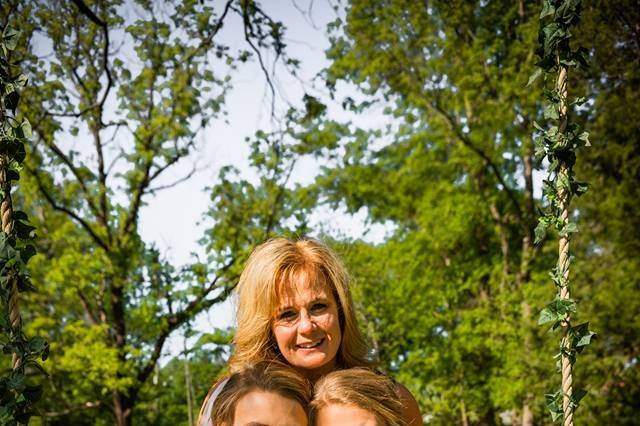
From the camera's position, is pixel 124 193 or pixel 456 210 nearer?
pixel 124 193

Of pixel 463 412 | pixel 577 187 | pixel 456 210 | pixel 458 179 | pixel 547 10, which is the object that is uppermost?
pixel 458 179

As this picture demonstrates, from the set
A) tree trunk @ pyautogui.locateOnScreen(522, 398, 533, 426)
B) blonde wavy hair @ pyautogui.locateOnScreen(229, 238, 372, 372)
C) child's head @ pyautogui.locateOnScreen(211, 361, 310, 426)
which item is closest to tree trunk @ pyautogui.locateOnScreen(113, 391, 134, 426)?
tree trunk @ pyautogui.locateOnScreen(522, 398, 533, 426)

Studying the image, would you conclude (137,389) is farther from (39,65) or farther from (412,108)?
(412,108)

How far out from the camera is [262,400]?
2234 mm

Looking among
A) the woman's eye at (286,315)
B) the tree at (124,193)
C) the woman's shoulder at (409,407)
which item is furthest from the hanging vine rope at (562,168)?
the tree at (124,193)

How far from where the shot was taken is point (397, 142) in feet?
70.7

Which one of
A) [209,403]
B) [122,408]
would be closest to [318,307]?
[209,403]

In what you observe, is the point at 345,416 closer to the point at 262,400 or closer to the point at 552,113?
the point at 262,400

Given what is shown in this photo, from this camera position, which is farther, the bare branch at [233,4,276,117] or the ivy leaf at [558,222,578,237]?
the bare branch at [233,4,276,117]

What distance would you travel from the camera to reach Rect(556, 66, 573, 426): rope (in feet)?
6.98

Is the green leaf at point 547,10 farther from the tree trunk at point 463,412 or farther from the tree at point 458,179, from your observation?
the tree trunk at point 463,412

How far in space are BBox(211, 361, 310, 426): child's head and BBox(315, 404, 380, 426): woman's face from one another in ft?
0.19

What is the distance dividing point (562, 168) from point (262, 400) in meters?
1.10

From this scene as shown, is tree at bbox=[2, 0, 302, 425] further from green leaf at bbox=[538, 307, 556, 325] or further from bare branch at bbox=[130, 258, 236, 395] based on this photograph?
green leaf at bbox=[538, 307, 556, 325]
